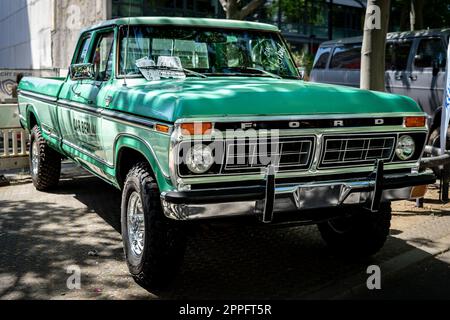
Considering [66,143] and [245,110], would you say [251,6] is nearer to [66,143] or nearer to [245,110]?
[66,143]

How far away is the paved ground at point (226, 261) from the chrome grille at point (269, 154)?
556 mm

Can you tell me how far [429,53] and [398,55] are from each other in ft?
2.71

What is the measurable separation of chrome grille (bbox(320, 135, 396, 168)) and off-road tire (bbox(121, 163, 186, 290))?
115 centimetres

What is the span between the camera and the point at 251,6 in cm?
1213

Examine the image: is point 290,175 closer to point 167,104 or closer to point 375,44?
point 167,104

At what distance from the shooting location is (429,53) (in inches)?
376

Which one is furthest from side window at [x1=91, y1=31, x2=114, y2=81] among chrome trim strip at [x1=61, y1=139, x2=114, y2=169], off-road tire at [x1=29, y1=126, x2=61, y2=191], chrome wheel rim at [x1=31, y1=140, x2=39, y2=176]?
chrome wheel rim at [x1=31, y1=140, x2=39, y2=176]

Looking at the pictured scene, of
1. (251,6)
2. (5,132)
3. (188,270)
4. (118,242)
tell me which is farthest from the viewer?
(251,6)

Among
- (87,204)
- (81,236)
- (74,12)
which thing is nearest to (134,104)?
(81,236)

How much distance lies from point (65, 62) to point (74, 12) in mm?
1965

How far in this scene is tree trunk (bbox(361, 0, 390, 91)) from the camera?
7227 mm

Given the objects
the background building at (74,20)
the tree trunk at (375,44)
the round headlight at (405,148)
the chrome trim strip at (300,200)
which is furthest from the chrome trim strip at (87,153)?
the background building at (74,20)

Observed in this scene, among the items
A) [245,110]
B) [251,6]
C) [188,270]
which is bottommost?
[188,270]

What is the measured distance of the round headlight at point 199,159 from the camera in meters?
3.55
